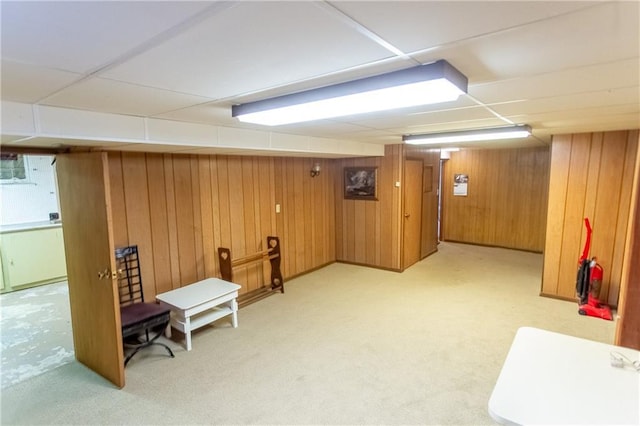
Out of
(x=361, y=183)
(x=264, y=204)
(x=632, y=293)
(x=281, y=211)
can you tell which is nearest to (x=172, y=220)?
(x=264, y=204)

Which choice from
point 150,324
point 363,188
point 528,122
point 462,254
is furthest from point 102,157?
point 462,254

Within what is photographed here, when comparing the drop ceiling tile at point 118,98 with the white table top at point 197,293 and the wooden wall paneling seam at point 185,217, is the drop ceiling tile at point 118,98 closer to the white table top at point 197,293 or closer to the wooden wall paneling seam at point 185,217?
the wooden wall paneling seam at point 185,217

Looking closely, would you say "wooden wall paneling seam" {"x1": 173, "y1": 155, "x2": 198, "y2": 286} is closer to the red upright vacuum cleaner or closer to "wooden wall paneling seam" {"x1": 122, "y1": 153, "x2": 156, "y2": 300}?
"wooden wall paneling seam" {"x1": 122, "y1": 153, "x2": 156, "y2": 300}

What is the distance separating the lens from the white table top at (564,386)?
1.27 meters

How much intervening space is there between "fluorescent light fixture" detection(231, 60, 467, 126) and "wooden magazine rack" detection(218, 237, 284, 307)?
2432 mm

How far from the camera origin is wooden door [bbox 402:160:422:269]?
5.74m

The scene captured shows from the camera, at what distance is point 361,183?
5.95 meters

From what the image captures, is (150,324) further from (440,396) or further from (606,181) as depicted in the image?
(606,181)

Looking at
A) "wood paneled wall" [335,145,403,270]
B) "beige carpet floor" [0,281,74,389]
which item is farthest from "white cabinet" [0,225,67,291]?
"wood paneled wall" [335,145,403,270]

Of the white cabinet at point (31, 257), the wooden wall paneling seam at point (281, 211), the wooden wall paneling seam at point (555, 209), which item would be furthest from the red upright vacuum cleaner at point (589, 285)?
the white cabinet at point (31, 257)

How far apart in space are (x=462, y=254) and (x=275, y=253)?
402cm

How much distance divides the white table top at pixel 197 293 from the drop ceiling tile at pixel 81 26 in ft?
8.47

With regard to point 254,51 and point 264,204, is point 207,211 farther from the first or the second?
point 254,51

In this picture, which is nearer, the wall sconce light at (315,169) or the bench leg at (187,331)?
the bench leg at (187,331)
